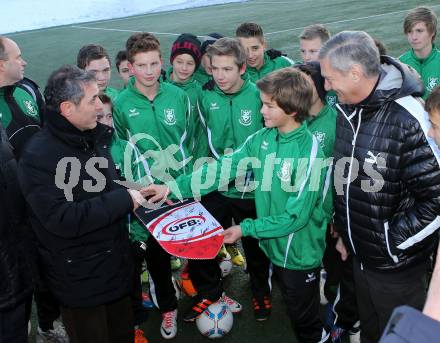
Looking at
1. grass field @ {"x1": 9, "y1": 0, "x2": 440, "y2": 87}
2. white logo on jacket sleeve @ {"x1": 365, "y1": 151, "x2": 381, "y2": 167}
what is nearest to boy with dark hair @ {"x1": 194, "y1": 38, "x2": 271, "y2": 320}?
white logo on jacket sleeve @ {"x1": 365, "y1": 151, "x2": 381, "y2": 167}

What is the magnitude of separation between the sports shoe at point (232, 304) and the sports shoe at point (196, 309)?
6.4 inches

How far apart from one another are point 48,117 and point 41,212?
52 cm

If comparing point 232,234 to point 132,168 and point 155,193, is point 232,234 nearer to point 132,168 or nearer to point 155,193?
point 155,193

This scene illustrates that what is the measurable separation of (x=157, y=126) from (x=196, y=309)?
154 centimetres

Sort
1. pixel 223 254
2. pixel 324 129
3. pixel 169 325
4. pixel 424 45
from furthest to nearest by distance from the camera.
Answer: pixel 424 45 → pixel 223 254 → pixel 169 325 → pixel 324 129

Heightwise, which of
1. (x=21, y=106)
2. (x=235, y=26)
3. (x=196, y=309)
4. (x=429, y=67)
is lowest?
(x=196, y=309)

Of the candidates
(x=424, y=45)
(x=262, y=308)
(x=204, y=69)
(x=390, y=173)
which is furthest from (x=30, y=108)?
(x=424, y=45)

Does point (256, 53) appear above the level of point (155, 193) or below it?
above

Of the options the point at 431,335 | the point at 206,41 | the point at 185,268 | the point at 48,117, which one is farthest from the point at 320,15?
the point at 431,335

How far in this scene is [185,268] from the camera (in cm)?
439

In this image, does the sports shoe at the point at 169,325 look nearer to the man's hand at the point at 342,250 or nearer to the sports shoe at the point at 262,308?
the sports shoe at the point at 262,308

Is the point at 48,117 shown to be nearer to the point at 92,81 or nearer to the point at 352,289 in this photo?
the point at 92,81

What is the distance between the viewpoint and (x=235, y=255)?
4.68 meters

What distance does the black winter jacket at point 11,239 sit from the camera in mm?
2713
